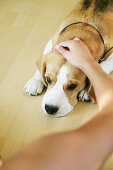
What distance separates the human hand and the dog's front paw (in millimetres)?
471

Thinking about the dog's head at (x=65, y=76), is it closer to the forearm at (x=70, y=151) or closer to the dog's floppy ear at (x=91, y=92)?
the dog's floppy ear at (x=91, y=92)

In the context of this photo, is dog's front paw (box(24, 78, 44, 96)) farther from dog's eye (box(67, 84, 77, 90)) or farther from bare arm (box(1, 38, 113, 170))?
bare arm (box(1, 38, 113, 170))

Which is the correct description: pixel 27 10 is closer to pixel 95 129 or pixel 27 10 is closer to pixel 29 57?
pixel 29 57

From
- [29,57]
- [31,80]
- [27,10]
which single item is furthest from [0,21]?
[31,80]

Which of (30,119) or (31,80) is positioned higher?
(31,80)

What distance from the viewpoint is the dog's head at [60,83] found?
185cm

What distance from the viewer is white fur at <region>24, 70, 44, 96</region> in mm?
2236

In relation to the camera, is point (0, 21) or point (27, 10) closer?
point (0, 21)

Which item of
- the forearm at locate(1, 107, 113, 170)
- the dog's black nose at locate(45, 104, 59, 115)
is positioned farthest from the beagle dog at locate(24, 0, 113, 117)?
the forearm at locate(1, 107, 113, 170)

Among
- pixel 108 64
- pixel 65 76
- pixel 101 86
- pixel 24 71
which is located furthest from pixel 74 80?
pixel 24 71

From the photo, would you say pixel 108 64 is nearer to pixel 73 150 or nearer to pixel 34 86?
pixel 34 86

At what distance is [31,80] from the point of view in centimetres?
231

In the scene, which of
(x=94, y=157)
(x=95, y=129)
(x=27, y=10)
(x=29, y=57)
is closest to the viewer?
(x=94, y=157)

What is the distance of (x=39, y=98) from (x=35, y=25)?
52.3 inches
